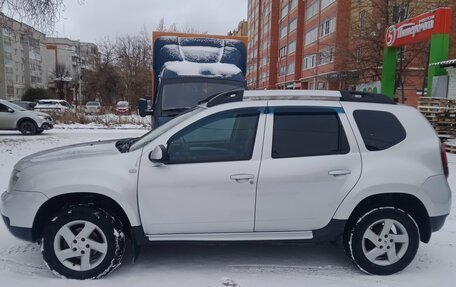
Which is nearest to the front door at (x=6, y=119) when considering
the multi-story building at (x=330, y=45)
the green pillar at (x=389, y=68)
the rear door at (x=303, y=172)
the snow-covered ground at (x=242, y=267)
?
the snow-covered ground at (x=242, y=267)

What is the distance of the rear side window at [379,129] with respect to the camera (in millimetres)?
3604

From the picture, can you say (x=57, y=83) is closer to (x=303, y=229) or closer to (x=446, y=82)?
(x=446, y=82)

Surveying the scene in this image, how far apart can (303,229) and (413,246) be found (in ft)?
3.77

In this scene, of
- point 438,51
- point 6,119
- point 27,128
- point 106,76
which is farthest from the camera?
point 106,76

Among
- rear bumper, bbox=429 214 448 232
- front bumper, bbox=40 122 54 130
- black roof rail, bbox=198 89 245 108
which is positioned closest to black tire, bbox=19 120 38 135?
front bumper, bbox=40 122 54 130

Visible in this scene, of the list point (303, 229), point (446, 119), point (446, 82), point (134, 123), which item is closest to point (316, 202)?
point (303, 229)

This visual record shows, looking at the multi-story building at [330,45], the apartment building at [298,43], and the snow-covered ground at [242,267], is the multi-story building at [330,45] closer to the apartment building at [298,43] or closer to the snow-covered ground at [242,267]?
the apartment building at [298,43]

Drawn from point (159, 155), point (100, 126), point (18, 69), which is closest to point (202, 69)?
point (159, 155)

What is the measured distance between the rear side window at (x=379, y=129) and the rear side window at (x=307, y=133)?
8.9 inches

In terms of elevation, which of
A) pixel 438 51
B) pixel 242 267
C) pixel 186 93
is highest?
pixel 438 51

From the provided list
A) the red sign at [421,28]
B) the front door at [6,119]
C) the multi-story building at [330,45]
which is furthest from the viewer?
the multi-story building at [330,45]

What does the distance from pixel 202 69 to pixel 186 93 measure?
0.81m

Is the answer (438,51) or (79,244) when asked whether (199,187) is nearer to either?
(79,244)

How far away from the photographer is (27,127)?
Result: 15.7 metres
